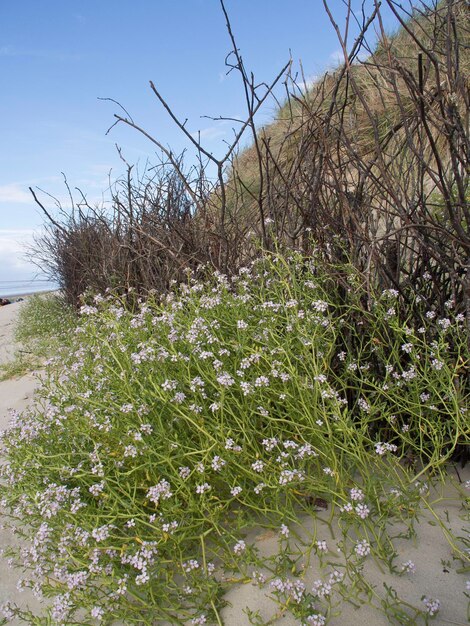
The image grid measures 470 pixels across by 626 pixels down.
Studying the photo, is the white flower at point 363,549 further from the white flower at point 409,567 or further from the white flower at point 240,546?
the white flower at point 240,546

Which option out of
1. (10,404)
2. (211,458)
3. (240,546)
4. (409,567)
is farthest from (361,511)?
(10,404)

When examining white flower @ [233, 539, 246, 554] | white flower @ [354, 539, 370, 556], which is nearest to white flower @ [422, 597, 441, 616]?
white flower @ [354, 539, 370, 556]

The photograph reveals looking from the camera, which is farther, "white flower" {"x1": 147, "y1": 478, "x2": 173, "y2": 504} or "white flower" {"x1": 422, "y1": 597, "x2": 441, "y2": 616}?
"white flower" {"x1": 147, "y1": 478, "x2": 173, "y2": 504}

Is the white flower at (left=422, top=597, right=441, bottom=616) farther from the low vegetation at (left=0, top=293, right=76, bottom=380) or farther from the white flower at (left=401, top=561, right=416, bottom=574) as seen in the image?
the low vegetation at (left=0, top=293, right=76, bottom=380)

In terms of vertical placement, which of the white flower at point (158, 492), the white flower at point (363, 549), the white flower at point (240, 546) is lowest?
the white flower at point (363, 549)

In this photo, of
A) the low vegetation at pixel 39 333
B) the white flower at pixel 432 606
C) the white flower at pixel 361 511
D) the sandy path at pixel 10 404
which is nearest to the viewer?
the white flower at pixel 432 606

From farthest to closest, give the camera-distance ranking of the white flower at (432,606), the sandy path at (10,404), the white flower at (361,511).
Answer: the sandy path at (10,404) → the white flower at (361,511) → the white flower at (432,606)

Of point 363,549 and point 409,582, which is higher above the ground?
point 363,549

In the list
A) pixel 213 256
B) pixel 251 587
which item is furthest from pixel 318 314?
pixel 213 256

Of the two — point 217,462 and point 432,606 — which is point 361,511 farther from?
point 217,462

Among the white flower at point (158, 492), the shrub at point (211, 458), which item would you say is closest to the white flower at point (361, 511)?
the shrub at point (211, 458)

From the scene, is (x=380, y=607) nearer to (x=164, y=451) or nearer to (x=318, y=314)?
(x=164, y=451)

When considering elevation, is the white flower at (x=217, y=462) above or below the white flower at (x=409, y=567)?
above

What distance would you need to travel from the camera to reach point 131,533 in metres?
1.92
